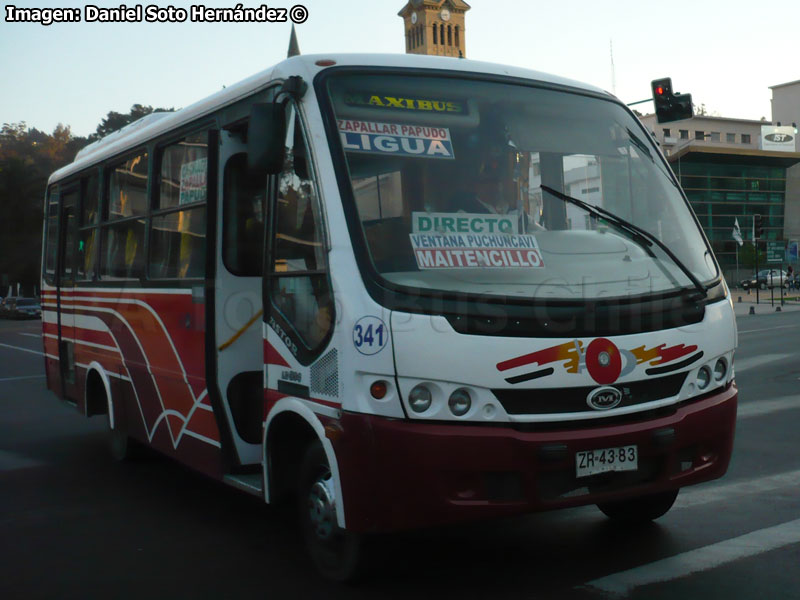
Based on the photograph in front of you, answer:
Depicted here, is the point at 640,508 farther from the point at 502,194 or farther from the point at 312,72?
the point at 312,72

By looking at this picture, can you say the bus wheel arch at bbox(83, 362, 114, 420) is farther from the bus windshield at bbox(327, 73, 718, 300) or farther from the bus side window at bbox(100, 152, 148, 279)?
the bus windshield at bbox(327, 73, 718, 300)

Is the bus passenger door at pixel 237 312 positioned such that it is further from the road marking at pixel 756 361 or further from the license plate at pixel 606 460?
the road marking at pixel 756 361

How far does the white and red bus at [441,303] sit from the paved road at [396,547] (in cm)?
37

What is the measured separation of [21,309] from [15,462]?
171 feet

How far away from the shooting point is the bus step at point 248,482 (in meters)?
5.54

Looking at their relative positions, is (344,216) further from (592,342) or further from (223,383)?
(223,383)

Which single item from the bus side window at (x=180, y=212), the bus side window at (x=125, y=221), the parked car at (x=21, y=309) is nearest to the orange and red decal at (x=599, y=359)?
the bus side window at (x=180, y=212)

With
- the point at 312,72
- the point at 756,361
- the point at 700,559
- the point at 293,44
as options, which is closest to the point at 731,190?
the point at 293,44

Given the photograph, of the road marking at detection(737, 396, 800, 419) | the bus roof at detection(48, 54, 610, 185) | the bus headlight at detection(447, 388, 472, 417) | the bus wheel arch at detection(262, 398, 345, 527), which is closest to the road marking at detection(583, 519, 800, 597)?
the bus headlight at detection(447, 388, 472, 417)

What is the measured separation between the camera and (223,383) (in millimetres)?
6027

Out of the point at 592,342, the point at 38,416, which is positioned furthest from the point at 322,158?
the point at 38,416

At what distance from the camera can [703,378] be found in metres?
5.14

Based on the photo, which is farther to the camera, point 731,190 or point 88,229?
point 731,190

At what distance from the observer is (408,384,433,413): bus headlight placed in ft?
14.6
